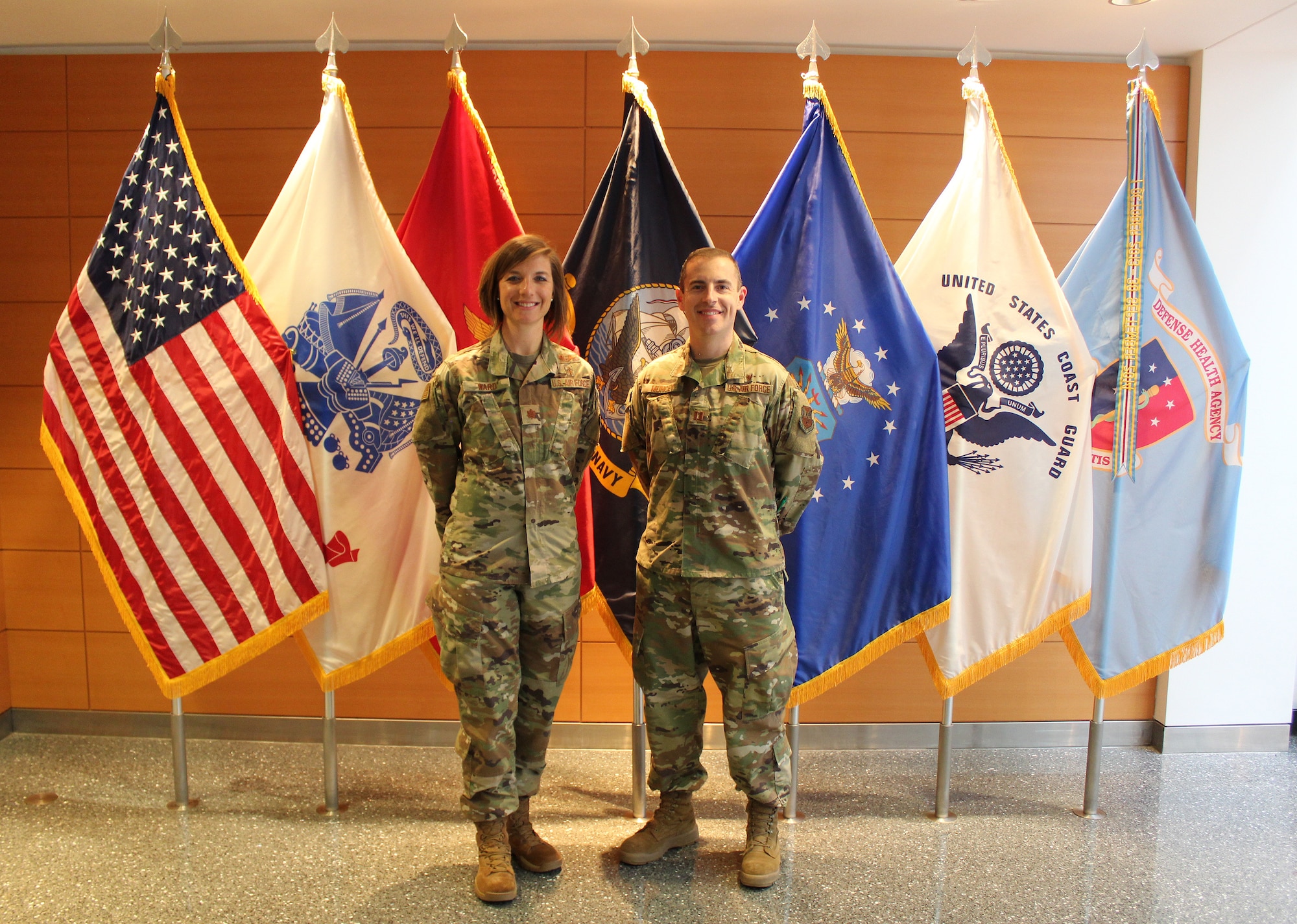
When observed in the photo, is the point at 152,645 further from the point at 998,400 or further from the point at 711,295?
the point at 998,400

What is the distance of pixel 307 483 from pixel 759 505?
1.35 metres

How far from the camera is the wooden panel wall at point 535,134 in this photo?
3.01 metres

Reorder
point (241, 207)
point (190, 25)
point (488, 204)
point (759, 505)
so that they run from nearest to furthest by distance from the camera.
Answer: point (759, 505) → point (488, 204) → point (190, 25) → point (241, 207)

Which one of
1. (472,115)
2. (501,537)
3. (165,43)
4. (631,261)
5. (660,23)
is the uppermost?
(660,23)

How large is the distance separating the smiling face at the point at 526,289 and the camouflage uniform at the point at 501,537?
9 centimetres

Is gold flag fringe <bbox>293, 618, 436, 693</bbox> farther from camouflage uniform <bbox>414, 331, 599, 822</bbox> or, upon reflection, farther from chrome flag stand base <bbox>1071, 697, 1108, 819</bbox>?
chrome flag stand base <bbox>1071, 697, 1108, 819</bbox>

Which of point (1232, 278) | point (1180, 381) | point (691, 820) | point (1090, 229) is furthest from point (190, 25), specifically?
point (1232, 278)

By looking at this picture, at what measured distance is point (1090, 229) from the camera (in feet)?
10.2

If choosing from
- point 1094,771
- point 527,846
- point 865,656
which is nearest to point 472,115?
point 865,656

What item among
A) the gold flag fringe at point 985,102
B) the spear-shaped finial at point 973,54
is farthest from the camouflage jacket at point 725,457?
the spear-shaped finial at point 973,54

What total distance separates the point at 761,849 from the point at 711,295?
1.49 m

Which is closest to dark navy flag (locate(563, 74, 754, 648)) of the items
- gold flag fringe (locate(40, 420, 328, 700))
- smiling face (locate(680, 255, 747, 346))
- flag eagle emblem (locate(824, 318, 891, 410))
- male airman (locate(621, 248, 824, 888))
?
male airman (locate(621, 248, 824, 888))

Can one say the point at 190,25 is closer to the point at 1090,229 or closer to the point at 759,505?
the point at 759,505

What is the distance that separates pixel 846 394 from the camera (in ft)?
8.15
